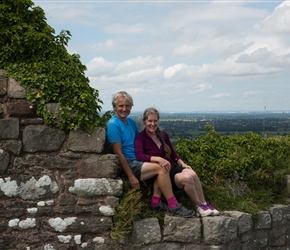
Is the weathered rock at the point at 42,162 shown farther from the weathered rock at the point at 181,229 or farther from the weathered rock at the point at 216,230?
the weathered rock at the point at 216,230

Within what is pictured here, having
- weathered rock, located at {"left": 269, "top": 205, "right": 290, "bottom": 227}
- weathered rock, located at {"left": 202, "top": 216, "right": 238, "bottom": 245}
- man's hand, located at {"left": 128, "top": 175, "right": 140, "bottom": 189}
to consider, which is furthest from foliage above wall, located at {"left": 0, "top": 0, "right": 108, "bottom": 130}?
weathered rock, located at {"left": 269, "top": 205, "right": 290, "bottom": 227}

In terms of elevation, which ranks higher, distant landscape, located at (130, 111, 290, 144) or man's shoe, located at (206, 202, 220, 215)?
distant landscape, located at (130, 111, 290, 144)

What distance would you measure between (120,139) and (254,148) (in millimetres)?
3178

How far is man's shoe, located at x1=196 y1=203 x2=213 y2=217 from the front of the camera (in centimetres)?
543

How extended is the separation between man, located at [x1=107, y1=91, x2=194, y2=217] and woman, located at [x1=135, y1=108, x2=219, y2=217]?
3.8 inches

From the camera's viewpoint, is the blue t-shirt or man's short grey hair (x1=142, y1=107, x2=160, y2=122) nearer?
the blue t-shirt

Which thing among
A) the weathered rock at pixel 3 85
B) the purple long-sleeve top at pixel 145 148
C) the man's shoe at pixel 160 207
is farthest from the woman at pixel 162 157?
the weathered rock at pixel 3 85

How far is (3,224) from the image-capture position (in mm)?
5082

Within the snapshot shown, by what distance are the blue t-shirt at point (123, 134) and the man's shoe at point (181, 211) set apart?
0.88 m

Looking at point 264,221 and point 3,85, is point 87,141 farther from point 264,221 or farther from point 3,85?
point 264,221

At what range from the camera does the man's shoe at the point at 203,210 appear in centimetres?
543

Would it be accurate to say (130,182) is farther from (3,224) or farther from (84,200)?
(3,224)

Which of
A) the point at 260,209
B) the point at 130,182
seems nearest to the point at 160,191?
the point at 130,182

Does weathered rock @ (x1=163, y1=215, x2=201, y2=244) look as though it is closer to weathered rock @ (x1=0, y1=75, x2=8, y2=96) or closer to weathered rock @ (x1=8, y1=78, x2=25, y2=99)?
weathered rock @ (x1=8, y1=78, x2=25, y2=99)
